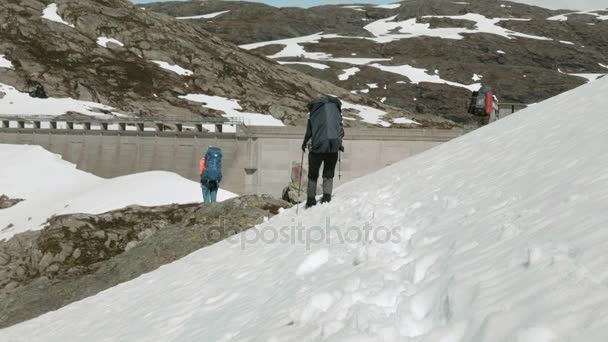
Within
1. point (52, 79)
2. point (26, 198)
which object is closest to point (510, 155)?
point (26, 198)

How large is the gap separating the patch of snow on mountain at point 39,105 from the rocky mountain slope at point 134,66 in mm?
775

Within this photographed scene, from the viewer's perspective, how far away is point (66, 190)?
41719 mm

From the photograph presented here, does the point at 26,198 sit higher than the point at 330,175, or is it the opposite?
the point at 330,175

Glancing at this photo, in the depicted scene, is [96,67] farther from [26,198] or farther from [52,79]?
[26,198]

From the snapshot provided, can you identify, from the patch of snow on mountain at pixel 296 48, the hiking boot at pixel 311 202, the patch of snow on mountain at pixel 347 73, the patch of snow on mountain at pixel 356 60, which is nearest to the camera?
the hiking boot at pixel 311 202

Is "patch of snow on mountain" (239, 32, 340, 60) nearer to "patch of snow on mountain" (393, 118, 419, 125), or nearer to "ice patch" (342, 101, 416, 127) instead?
"ice patch" (342, 101, 416, 127)

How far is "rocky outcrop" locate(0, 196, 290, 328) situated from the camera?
504 inches

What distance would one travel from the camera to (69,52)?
8750 centimetres

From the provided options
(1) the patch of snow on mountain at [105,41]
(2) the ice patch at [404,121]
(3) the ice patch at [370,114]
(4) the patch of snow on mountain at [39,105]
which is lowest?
(2) the ice patch at [404,121]

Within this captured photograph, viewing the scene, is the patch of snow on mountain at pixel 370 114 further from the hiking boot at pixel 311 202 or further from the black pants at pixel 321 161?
the black pants at pixel 321 161

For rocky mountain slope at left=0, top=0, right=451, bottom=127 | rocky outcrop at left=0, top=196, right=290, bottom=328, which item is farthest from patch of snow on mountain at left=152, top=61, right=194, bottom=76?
rocky outcrop at left=0, top=196, right=290, bottom=328

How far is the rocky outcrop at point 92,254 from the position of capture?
1279cm

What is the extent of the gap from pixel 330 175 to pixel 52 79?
252 feet

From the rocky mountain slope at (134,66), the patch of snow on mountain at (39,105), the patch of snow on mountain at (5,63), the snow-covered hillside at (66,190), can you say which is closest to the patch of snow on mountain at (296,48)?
the rocky mountain slope at (134,66)
